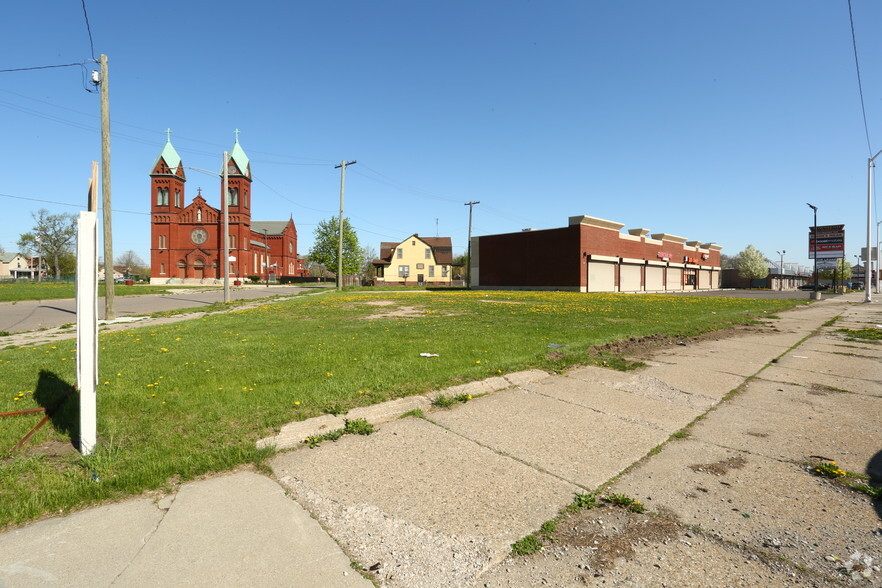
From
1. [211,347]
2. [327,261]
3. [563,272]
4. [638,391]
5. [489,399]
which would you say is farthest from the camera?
[327,261]

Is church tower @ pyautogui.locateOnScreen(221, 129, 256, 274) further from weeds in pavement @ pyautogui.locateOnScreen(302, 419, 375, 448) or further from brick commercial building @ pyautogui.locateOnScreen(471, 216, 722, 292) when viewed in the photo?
weeds in pavement @ pyautogui.locateOnScreen(302, 419, 375, 448)

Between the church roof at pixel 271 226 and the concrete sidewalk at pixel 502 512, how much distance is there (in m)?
107

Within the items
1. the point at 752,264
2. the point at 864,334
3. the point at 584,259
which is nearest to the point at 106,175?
the point at 864,334

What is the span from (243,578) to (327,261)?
64673 mm

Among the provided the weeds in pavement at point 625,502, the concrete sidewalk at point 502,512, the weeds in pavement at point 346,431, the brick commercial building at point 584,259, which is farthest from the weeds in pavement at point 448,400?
the brick commercial building at point 584,259

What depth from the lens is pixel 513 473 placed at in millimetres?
3295

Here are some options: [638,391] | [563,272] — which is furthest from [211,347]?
[563,272]

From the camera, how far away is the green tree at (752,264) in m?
98.2

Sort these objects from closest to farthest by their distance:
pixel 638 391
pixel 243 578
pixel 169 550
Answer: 1. pixel 243 578
2. pixel 169 550
3. pixel 638 391

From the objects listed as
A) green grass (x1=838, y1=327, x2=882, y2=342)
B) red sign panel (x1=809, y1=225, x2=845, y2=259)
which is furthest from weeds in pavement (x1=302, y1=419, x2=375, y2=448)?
red sign panel (x1=809, y1=225, x2=845, y2=259)

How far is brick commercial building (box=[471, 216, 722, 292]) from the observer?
44.1 meters

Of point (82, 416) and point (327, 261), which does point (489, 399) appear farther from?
point (327, 261)

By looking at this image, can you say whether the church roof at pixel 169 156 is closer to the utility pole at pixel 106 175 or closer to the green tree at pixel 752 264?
the utility pole at pixel 106 175

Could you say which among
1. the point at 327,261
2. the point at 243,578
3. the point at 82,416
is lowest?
the point at 243,578
